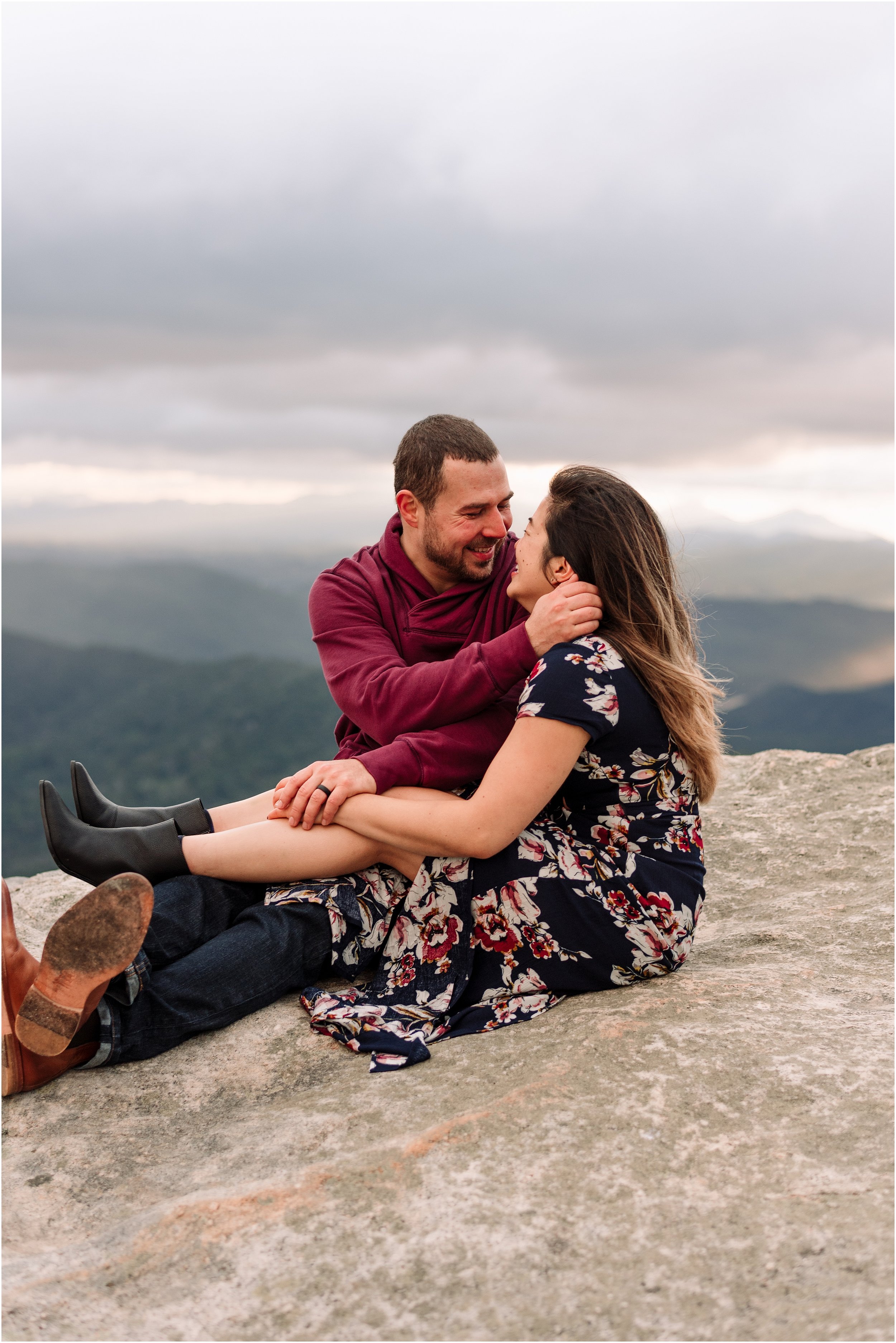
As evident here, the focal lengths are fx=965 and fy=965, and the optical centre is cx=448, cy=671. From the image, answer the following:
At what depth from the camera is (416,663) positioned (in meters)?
4.14

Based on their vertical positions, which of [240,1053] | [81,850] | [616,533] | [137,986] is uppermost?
[616,533]

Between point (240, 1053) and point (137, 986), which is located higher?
point (137, 986)

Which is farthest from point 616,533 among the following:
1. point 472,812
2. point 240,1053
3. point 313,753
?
point 313,753

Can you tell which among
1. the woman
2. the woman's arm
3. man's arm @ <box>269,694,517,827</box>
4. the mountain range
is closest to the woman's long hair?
the woman

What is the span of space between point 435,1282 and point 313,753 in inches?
2569

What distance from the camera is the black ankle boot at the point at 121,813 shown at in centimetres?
356

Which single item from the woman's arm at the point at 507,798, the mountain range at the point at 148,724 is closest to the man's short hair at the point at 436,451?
the woman's arm at the point at 507,798

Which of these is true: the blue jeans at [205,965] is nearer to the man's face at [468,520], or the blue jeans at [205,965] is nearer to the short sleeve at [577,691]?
the short sleeve at [577,691]

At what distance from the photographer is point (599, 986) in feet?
10.7

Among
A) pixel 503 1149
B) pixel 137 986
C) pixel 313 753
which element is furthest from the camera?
pixel 313 753

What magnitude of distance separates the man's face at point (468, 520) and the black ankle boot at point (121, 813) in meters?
1.44

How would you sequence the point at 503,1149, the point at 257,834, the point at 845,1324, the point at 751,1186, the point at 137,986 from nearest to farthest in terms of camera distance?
the point at 845,1324 → the point at 751,1186 → the point at 503,1149 → the point at 137,986 → the point at 257,834

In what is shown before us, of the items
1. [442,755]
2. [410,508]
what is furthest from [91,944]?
[410,508]

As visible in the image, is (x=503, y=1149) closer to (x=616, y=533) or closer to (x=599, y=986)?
(x=599, y=986)
